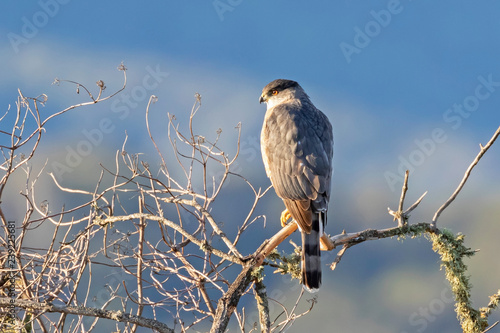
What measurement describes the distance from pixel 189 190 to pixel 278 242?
71cm

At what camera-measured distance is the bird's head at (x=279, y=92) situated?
5.13 meters

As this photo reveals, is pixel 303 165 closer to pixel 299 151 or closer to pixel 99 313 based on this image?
pixel 299 151

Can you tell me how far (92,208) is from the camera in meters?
3.61

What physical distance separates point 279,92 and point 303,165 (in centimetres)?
140

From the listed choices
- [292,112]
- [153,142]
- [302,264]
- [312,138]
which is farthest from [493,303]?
[153,142]

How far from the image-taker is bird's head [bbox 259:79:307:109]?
5.13 meters

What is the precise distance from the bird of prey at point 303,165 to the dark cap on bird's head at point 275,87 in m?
0.19

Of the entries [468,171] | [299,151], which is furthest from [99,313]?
[468,171]

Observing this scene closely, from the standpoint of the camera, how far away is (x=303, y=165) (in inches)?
158

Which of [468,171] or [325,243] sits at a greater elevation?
[468,171]

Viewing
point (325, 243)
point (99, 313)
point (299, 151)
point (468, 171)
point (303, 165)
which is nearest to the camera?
point (99, 313)

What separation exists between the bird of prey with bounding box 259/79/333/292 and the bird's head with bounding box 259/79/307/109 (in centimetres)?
8

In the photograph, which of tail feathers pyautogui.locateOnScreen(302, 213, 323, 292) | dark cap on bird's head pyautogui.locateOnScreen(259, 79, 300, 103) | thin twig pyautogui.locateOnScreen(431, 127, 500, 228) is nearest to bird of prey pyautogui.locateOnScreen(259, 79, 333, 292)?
tail feathers pyautogui.locateOnScreen(302, 213, 323, 292)

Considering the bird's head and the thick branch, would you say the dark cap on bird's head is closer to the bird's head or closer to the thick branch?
the bird's head
